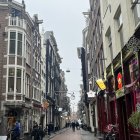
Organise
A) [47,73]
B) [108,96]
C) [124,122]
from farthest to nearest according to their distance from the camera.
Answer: [47,73] → [108,96] → [124,122]

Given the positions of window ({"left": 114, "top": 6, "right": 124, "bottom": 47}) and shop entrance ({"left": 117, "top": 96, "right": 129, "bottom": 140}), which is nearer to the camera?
window ({"left": 114, "top": 6, "right": 124, "bottom": 47})

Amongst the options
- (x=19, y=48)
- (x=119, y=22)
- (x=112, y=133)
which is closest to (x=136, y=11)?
(x=119, y=22)

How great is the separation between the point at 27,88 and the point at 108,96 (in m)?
15.1

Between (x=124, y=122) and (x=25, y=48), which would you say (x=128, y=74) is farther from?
(x=25, y=48)

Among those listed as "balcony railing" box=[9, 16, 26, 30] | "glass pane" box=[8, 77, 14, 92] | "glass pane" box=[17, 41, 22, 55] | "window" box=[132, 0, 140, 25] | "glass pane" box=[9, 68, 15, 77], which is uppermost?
"balcony railing" box=[9, 16, 26, 30]

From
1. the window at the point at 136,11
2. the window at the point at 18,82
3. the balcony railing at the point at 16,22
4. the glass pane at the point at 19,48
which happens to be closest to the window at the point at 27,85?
the window at the point at 18,82

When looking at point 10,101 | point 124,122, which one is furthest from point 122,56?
point 10,101

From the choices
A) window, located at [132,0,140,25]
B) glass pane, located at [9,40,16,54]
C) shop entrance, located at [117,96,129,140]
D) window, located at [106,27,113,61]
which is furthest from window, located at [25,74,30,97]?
window, located at [132,0,140,25]

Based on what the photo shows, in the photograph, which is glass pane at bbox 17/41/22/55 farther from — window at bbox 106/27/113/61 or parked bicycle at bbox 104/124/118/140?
parked bicycle at bbox 104/124/118/140

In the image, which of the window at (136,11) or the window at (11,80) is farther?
the window at (11,80)

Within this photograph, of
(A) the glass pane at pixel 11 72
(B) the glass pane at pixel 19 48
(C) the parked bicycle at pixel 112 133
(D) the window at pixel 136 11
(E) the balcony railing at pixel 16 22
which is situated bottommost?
(C) the parked bicycle at pixel 112 133

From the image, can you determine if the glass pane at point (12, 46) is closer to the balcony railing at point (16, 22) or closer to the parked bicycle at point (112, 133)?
the balcony railing at point (16, 22)

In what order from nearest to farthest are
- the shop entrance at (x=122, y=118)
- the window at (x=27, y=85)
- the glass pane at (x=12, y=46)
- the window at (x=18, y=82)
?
the shop entrance at (x=122, y=118), the window at (x=18, y=82), the glass pane at (x=12, y=46), the window at (x=27, y=85)

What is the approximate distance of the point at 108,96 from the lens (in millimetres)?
23172
